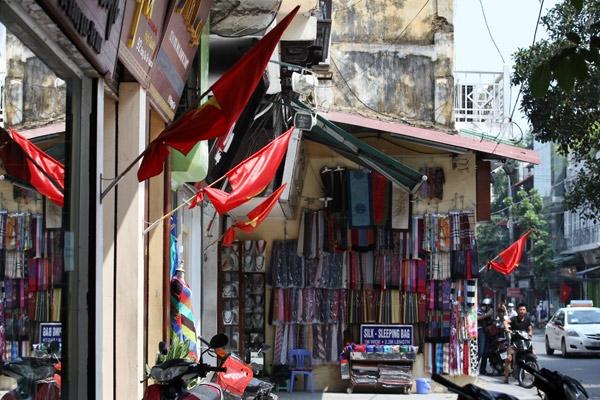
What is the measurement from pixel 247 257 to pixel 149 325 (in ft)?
28.5

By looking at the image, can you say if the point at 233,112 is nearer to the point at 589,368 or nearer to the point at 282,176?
the point at 282,176

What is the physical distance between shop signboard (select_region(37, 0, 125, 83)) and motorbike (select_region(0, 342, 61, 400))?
164cm

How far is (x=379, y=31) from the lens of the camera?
19.8 metres

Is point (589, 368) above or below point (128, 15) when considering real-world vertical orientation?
below

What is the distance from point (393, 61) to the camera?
63.5 ft

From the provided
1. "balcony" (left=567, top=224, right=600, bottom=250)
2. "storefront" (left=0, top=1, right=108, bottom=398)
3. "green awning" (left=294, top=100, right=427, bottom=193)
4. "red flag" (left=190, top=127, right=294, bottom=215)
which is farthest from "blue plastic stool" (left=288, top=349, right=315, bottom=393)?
"balcony" (left=567, top=224, right=600, bottom=250)

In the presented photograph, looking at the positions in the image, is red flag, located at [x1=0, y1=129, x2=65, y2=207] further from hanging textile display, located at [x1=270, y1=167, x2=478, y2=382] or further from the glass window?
hanging textile display, located at [x1=270, y1=167, x2=478, y2=382]

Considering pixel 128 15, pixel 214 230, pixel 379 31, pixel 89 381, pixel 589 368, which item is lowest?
pixel 589 368

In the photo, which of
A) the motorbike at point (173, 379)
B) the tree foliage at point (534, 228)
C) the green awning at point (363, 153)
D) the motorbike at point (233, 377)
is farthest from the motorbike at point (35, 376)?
the tree foliage at point (534, 228)

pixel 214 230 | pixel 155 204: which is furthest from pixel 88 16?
pixel 214 230

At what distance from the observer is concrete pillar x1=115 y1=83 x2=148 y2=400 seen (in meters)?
7.28

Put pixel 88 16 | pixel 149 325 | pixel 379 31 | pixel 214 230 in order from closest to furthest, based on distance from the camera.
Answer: pixel 88 16 < pixel 149 325 < pixel 214 230 < pixel 379 31

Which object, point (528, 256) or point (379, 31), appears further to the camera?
point (528, 256)

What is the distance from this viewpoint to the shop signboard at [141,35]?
6.70 meters
